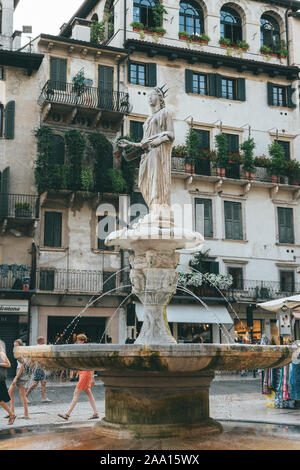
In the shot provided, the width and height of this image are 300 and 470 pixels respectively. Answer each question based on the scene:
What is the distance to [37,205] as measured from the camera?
27.7 metres

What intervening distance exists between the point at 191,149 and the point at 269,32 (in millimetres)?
10193

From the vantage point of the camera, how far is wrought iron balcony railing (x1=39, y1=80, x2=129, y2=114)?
A: 2845 centimetres

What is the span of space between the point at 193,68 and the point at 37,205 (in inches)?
455

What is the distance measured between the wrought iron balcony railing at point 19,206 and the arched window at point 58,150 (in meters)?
2.09

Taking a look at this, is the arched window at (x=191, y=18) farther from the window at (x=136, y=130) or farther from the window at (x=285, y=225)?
the window at (x=285, y=225)

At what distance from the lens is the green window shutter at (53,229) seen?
28.0 m

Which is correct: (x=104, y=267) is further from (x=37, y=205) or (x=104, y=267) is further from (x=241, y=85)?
(x=241, y=85)

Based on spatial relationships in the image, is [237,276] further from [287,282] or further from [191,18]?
[191,18]

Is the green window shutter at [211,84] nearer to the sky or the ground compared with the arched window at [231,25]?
nearer to the ground

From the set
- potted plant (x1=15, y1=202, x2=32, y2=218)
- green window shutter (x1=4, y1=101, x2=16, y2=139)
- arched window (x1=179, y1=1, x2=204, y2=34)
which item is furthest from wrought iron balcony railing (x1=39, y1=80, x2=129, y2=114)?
arched window (x1=179, y1=1, x2=204, y2=34)

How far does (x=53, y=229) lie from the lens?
92.2 feet

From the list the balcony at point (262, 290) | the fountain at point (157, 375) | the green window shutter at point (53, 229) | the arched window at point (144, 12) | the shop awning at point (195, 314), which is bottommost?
the fountain at point (157, 375)

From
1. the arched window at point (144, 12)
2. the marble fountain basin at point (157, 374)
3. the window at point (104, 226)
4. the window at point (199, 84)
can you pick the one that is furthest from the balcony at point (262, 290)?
the marble fountain basin at point (157, 374)
